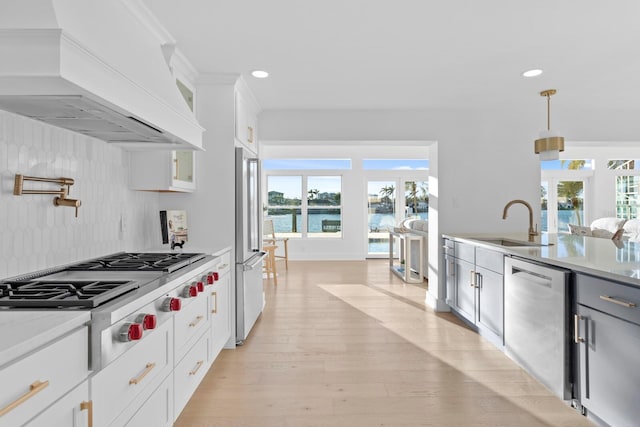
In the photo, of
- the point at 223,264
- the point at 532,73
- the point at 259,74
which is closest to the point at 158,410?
the point at 223,264

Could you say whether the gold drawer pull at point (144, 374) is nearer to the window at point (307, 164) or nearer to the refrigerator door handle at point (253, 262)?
the refrigerator door handle at point (253, 262)

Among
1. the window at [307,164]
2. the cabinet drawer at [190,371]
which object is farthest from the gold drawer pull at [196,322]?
the window at [307,164]

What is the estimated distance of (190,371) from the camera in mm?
2045

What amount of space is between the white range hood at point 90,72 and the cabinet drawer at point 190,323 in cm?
94

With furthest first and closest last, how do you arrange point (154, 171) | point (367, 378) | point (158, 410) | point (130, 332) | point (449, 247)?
point (449, 247), point (154, 171), point (367, 378), point (158, 410), point (130, 332)

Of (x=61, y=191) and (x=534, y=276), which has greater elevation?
(x=61, y=191)

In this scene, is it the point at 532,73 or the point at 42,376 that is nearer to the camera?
the point at 42,376

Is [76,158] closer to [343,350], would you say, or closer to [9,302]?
[9,302]

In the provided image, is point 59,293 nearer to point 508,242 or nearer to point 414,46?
point 414,46

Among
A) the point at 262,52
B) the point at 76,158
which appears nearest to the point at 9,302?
the point at 76,158

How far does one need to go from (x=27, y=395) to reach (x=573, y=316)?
2.41m

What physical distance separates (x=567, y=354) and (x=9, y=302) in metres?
2.58

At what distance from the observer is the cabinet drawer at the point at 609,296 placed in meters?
1.66

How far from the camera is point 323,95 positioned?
384cm
